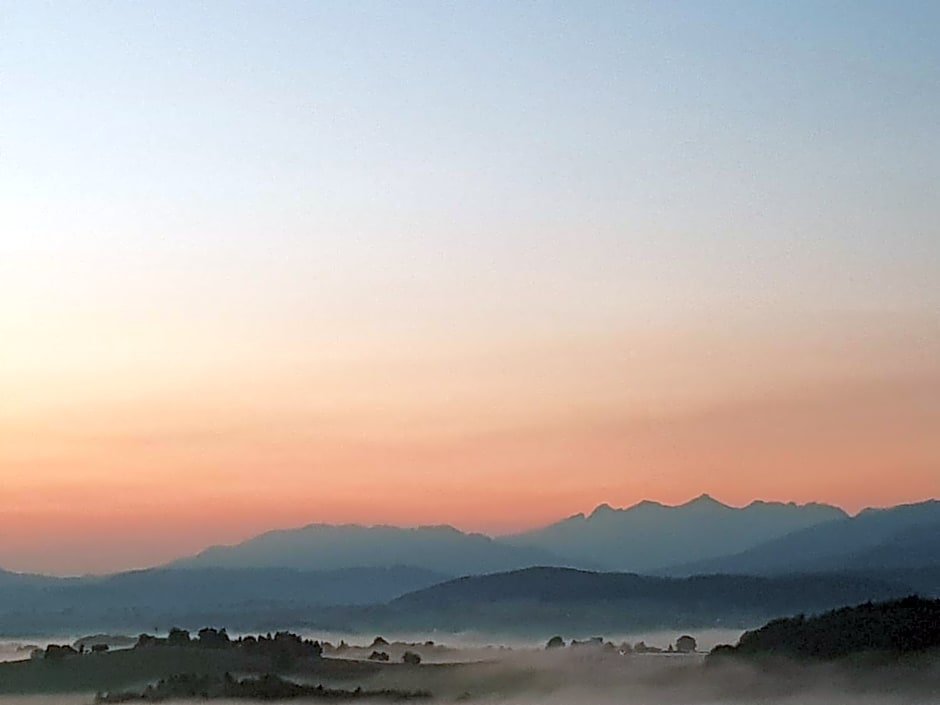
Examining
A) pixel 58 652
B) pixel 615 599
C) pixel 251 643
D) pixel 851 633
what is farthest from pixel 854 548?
pixel 58 652

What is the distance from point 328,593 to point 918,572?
568 centimetres

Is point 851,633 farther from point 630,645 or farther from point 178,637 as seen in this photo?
point 178,637

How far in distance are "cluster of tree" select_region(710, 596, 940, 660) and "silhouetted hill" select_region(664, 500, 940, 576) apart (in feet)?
1.70

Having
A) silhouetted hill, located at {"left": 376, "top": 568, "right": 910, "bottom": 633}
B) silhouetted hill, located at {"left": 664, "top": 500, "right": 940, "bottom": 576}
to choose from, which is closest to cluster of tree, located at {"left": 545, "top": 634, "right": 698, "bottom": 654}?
silhouetted hill, located at {"left": 376, "top": 568, "right": 910, "bottom": 633}

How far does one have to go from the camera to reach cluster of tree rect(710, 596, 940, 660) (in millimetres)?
12148

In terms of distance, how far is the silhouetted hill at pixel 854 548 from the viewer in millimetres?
13008

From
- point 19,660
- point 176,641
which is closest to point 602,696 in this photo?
point 176,641

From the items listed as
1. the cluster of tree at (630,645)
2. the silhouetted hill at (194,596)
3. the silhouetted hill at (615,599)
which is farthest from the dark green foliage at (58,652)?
the cluster of tree at (630,645)

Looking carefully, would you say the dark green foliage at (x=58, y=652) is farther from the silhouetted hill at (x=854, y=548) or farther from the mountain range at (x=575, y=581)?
the silhouetted hill at (x=854, y=548)

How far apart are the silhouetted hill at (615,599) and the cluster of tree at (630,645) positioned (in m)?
0.13

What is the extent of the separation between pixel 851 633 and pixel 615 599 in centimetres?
223

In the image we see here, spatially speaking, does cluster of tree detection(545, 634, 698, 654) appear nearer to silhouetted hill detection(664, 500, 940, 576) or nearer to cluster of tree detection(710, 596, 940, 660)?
cluster of tree detection(710, 596, 940, 660)

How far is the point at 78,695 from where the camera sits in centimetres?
1307

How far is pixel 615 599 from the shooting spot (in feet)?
43.7
